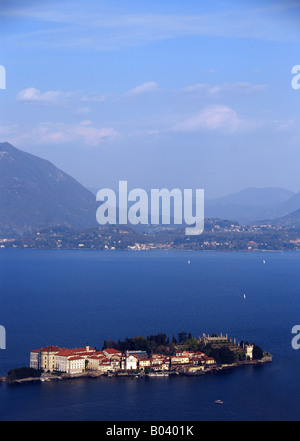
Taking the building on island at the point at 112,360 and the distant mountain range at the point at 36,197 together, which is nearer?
the building on island at the point at 112,360

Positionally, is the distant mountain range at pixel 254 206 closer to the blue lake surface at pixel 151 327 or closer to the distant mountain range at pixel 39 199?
the distant mountain range at pixel 39 199

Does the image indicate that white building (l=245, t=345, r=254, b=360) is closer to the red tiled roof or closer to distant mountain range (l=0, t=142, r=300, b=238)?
the red tiled roof

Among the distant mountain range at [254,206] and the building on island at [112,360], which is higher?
the distant mountain range at [254,206]

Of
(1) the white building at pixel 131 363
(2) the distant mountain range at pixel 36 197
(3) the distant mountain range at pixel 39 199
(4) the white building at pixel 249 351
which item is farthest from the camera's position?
(2) the distant mountain range at pixel 36 197

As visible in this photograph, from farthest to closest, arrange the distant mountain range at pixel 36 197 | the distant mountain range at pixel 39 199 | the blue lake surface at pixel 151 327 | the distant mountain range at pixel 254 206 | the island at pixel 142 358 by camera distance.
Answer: the distant mountain range at pixel 254 206 → the distant mountain range at pixel 36 197 → the distant mountain range at pixel 39 199 → the island at pixel 142 358 → the blue lake surface at pixel 151 327

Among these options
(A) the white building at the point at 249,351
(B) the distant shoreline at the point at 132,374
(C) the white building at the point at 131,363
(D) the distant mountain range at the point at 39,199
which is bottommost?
(B) the distant shoreline at the point at 132,374

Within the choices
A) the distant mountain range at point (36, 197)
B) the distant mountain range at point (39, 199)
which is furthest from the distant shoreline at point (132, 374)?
the distant mountain range at point (36, 197)

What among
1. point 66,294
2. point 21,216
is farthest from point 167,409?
point 21,216

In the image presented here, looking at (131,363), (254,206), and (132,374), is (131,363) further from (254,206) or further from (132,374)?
(254,206)
